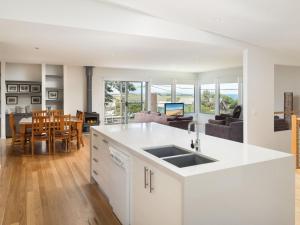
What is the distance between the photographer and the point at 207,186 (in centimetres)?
155

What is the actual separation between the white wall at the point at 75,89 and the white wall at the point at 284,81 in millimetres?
6770

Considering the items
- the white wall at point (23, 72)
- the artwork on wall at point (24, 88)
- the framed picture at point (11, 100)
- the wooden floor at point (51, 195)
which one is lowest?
the wooden floor at point (51, 195)

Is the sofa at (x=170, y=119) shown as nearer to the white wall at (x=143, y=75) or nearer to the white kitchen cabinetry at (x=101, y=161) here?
the white wall at (x=143, y=75)

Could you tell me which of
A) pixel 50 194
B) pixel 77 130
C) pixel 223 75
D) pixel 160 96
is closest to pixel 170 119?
pixel 77 130

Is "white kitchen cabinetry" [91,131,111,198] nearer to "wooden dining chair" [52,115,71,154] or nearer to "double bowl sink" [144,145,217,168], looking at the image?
"double bowl sink" [144,145,217,168]

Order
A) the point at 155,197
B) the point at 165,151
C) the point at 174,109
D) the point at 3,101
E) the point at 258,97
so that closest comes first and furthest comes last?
the point at 155,197, the point at 165,151, the point at 258,97, the point at 3,101, the point at 174,109

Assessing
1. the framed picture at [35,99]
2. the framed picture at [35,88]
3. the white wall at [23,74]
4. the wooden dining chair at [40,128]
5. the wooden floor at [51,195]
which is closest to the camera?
the wooden floor at [51,195]

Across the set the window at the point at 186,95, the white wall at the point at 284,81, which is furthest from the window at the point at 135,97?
the white wall at the point at 284,81

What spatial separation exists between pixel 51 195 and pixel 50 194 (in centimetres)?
4

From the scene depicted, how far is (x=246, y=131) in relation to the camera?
16.0ft

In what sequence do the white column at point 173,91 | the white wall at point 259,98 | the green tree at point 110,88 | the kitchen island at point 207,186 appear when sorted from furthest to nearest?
1. the white column at point 173,91
2. the green tree at point 110,88
3. the white wall at point 259,98
4. the kitchen island at point 207,186

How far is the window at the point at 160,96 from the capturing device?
10.3 meters

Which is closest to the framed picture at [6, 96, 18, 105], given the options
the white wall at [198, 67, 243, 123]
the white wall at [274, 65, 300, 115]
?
the white wall at [198, 67, 243, 123]

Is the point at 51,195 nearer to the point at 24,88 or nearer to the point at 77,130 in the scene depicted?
the point at 77,130
